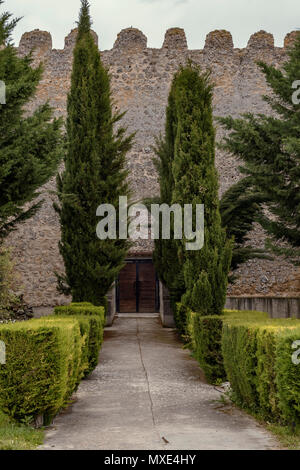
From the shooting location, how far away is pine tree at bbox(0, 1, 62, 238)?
864cm

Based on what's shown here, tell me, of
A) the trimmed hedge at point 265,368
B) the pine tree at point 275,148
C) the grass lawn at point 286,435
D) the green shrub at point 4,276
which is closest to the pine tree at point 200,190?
the trimmed hedge at point 265,368

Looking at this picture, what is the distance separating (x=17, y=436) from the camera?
452 centimetres

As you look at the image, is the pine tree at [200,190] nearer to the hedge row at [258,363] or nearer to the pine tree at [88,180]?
Result: the hedge row at [258,363]

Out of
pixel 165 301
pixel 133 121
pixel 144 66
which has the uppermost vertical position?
pixel 144 66

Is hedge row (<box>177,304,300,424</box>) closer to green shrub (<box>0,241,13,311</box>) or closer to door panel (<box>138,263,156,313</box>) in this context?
green shrub (<box>0,241,13,311</box>)

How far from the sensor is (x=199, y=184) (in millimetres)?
9094

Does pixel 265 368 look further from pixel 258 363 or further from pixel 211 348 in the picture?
pixel 211 348

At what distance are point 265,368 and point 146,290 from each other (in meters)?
15.4

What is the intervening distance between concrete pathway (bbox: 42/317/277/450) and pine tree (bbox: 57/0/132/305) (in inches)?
117

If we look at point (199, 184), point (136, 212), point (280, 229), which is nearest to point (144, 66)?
point (136, 212)

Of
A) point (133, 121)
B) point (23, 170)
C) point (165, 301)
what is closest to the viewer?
point (23, 170)

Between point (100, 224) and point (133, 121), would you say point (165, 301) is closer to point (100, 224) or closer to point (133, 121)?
point (100, 224)

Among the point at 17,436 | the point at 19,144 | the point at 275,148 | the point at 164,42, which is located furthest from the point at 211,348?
the point at 164,42

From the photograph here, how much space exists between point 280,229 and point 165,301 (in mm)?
4440
